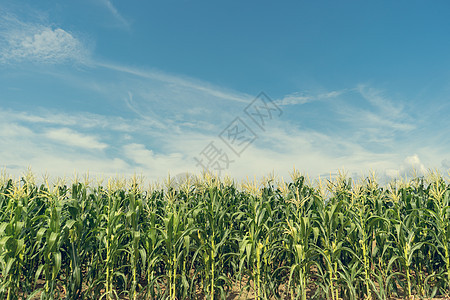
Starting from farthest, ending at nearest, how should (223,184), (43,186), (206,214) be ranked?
(43,186), (223,184), (206,214)

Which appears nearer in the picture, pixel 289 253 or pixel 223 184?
pixel 289 253

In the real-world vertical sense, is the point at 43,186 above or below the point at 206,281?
above

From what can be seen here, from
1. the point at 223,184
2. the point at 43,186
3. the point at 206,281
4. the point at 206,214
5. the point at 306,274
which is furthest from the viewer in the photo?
the point at 43,186

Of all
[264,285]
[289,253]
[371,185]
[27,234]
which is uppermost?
[371,185]

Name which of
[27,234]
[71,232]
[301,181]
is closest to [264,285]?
[301,181]

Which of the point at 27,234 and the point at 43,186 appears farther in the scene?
the point at 43,186

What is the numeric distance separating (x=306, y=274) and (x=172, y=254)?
90.2 inches

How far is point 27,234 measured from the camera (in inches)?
205

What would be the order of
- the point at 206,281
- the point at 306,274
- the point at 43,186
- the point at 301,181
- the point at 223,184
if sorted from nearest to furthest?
the point at 306,274 < the point at 206,281 < the point at 301,181 < the point at 223,184 < the point at 43,186

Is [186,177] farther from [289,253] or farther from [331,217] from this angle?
[331,217]

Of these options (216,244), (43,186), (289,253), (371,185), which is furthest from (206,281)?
(43,186)

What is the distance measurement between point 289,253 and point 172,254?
2.04 metres

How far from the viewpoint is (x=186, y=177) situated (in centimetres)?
681

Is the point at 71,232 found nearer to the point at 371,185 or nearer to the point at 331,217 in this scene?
the point at 331,217
